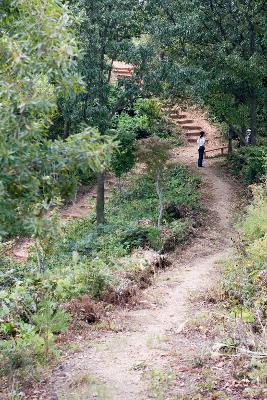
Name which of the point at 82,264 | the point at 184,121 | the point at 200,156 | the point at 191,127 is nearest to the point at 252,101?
the point at 200,156

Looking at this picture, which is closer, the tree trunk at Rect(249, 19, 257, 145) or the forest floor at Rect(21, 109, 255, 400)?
the forest floor at Rect(21, 109, 255, 400)

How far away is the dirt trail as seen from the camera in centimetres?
572

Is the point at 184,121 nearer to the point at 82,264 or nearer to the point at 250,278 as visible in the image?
the point at 82,264

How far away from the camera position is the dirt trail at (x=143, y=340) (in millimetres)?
5723

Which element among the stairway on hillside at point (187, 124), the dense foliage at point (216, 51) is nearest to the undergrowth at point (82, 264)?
the dense foliage at point (216, 51)

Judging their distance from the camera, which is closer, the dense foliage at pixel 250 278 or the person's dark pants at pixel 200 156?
the dense foliage at pixel 250 278

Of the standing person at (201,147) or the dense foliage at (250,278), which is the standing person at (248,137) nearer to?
the standing person at (201,147)

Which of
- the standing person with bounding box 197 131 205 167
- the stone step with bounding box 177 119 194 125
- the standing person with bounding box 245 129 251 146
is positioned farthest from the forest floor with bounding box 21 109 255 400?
the stone step with bounding box 177 119 194 125

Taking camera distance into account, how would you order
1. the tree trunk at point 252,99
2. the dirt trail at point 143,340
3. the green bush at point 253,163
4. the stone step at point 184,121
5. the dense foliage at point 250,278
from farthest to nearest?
the stone step at point 184,121 < the tree trunk at point 252,99 < the green bush at point 253,163 < the dense foliage at point 250,278 < the dirt trail at point 143,340

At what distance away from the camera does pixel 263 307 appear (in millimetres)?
7023

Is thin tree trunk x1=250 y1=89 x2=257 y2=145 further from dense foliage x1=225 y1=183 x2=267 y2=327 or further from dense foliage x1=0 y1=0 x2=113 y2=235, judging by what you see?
dense foliage x1=0 y1=0 x2=113 y2=235

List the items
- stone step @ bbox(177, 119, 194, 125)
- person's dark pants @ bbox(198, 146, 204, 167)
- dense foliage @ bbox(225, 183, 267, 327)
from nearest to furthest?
dense foliage @ bbox(225, 183, 267, 327) → person's dark pants @ bbox(198, 146, 204, 167) → stone step @ bbox(177, 119, 194, 125)

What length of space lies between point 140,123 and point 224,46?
8255 millimetres

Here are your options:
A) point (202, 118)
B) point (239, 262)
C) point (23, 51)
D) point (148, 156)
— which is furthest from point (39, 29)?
point (202, 118)
